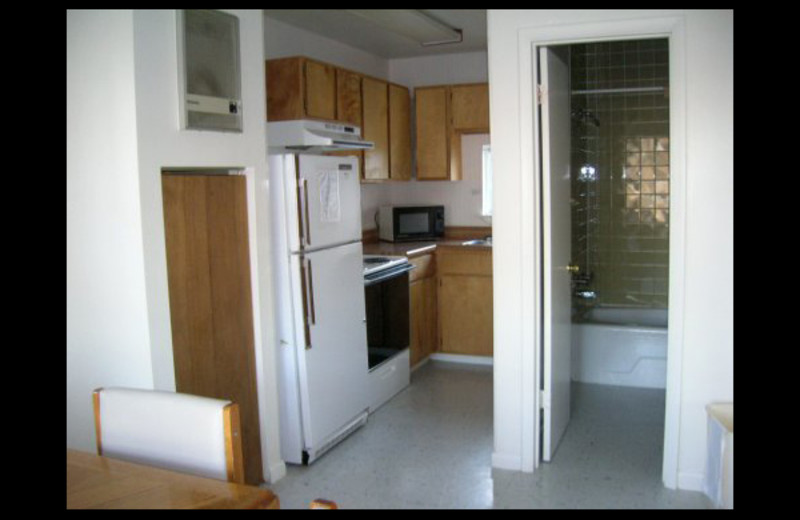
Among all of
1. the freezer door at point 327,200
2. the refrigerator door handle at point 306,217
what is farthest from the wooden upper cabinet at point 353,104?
the refrigerator door handle at point 306,217

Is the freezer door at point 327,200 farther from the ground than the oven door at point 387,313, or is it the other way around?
the freezer door at point 327,200

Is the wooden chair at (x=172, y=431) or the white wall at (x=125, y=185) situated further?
the white wall at (x=125, y=185)

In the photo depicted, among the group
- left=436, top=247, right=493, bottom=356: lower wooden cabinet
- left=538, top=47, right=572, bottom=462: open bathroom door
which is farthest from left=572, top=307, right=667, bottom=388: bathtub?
left=538, top=47, right=572, bottom=462: open bathroom door

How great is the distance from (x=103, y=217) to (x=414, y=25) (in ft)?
8.37

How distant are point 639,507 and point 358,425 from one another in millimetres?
1609

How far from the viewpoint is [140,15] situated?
100 inches

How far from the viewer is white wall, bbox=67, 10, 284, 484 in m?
2.57

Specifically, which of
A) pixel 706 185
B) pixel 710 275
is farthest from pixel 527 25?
pixel 710 275

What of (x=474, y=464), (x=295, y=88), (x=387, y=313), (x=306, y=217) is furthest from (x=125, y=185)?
(x=387, y=313)

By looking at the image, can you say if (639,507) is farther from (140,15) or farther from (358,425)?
(140,15)

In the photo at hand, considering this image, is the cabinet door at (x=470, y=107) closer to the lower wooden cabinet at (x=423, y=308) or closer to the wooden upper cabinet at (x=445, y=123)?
the wooden upper cabinet at (x=445, y=123)

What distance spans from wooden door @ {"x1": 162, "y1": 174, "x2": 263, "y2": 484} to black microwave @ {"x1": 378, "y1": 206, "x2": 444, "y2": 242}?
2.49 meters

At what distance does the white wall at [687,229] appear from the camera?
2.93 metres

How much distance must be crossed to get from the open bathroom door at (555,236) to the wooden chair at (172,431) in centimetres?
191
